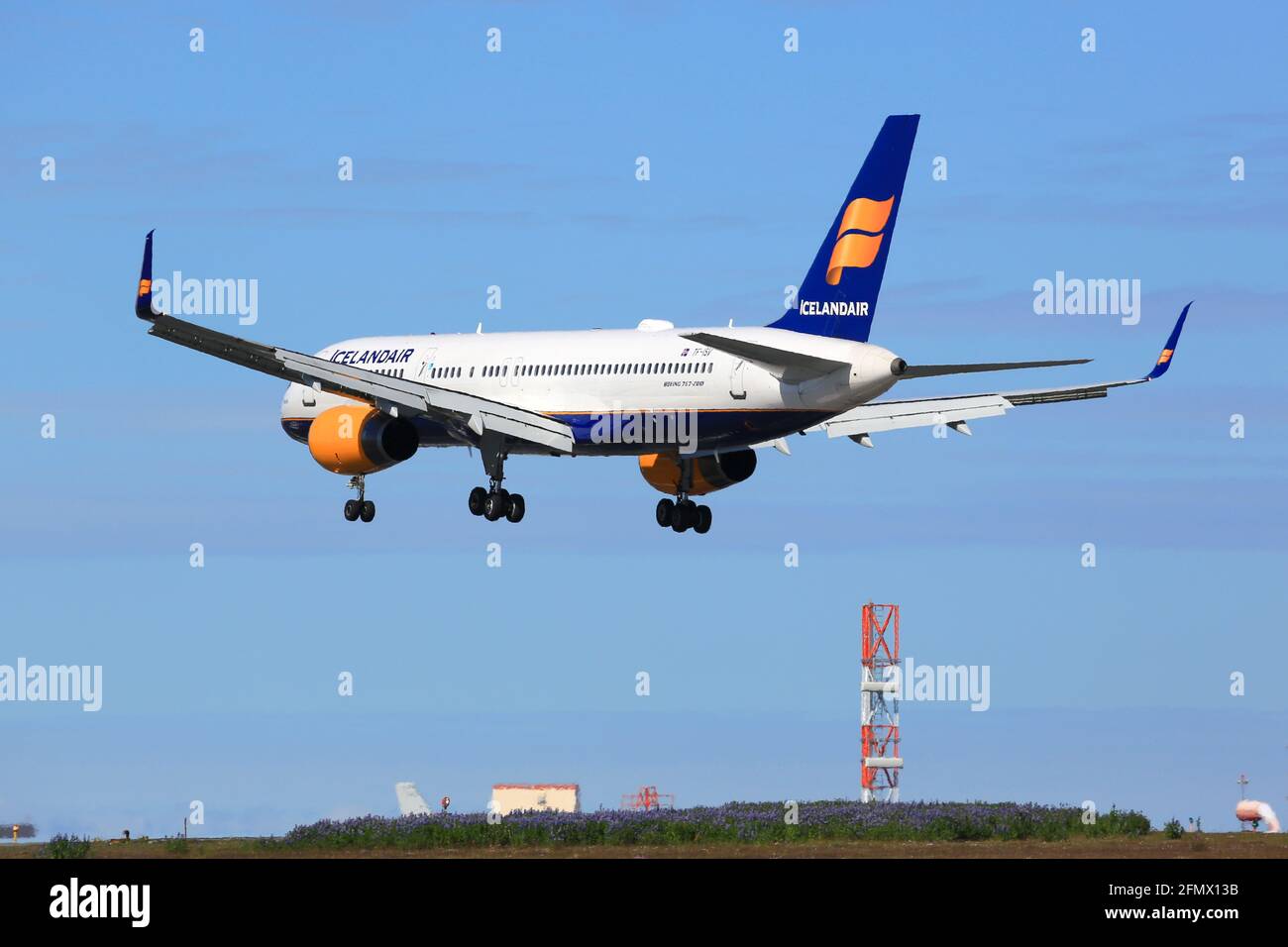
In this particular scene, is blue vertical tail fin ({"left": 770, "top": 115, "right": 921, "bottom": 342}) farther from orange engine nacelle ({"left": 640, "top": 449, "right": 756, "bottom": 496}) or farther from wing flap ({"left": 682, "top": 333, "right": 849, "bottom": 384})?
orange engine nacelle ({"left": 640, "top": 449, "right": 756, "bottom": 496})

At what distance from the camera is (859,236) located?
60.0m

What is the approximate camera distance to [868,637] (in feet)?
384

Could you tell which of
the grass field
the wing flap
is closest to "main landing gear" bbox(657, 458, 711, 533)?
the wing flap

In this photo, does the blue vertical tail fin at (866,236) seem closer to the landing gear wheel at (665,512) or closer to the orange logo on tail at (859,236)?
the orange logo on tail at (859,236)

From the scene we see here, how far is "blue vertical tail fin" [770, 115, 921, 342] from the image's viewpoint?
5994 centimetres

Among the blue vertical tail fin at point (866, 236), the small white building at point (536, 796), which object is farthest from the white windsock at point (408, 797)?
the blue vertical tail fin at point (866, 236)

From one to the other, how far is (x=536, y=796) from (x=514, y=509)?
19.5 m

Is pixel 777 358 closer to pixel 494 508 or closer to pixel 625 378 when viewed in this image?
pixel 625 378

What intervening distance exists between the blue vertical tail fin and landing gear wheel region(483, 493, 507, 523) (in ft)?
37.3

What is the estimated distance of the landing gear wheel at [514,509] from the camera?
65250 millimetres
